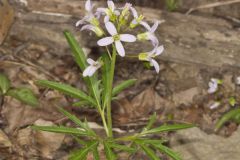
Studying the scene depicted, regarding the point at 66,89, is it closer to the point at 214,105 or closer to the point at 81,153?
the point at 81,153

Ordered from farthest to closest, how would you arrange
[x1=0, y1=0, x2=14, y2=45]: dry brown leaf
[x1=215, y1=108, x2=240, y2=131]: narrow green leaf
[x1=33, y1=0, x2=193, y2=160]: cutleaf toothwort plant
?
[x1=0, y1=0, x2=14, y2=45]: dry brown leaf < [x1=215, y1=108, x2=240, y2=131]: narrow green leaf < [x1=33, y1=0, x2=193, y2=160]: cutleaf toothwort plant

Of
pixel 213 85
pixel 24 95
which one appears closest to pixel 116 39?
pixel 24 95

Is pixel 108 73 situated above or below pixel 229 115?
above

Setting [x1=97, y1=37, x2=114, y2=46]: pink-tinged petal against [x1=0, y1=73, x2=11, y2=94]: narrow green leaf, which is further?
[x1=0, y1=73, x2=11, y2=94]: narrow green leaf

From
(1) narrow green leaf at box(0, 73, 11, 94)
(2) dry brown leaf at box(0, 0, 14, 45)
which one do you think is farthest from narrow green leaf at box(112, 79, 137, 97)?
(2) dry brown leaf at box(0, 0, 14, 45)

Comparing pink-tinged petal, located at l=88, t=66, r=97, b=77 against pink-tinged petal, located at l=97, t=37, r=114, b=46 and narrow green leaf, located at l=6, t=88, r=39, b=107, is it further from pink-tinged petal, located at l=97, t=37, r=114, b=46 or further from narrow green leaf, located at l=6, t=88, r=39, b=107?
narrow green leaf, located at l=6, t=88, r=39, b=107

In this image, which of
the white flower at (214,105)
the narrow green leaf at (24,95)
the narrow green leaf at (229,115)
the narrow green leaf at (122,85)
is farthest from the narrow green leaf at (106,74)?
the white flower at (214,105)

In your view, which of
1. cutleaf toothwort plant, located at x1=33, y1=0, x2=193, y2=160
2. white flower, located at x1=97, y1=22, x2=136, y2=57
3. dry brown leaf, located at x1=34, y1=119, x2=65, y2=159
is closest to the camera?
white flower, located at x1=97, y1=22, x2=136, y2=57

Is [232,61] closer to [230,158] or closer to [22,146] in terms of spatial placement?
[230,158]
